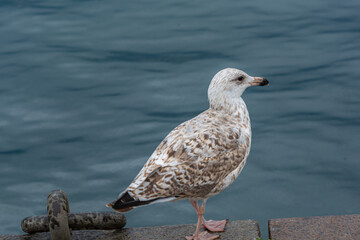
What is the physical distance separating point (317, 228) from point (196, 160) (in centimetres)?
145

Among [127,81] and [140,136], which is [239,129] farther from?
[127,81]

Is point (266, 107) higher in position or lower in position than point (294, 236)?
higher

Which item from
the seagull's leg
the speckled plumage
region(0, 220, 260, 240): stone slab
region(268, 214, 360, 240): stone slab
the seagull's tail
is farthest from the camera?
the seagull's leg

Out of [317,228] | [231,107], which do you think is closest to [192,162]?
[231,107]

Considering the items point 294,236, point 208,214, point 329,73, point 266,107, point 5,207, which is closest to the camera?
point 294,236

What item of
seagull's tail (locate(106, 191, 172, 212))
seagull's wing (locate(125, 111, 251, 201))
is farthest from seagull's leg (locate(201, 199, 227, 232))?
seagull's tail (locate(106, 191, 172, 212))

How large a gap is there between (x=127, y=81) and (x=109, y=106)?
1.14 meters

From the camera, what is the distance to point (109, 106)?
1192 centimetres

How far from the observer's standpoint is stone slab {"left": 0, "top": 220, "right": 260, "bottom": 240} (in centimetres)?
578

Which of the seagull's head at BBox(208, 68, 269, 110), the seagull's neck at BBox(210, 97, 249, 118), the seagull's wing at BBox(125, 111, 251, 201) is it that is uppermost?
the seagull's head at BBox(208, 68, 269, 110)

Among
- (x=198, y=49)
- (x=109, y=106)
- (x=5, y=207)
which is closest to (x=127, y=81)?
(x=109, y=106)

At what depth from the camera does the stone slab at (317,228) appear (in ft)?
18.2

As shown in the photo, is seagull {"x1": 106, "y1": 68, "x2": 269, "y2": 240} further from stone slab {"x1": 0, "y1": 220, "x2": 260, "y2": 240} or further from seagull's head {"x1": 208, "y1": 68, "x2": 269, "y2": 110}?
stone slab {"x1": 0, "y1": 220, "x2": 260, "y2": 240}

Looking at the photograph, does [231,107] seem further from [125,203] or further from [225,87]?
[125,203]
